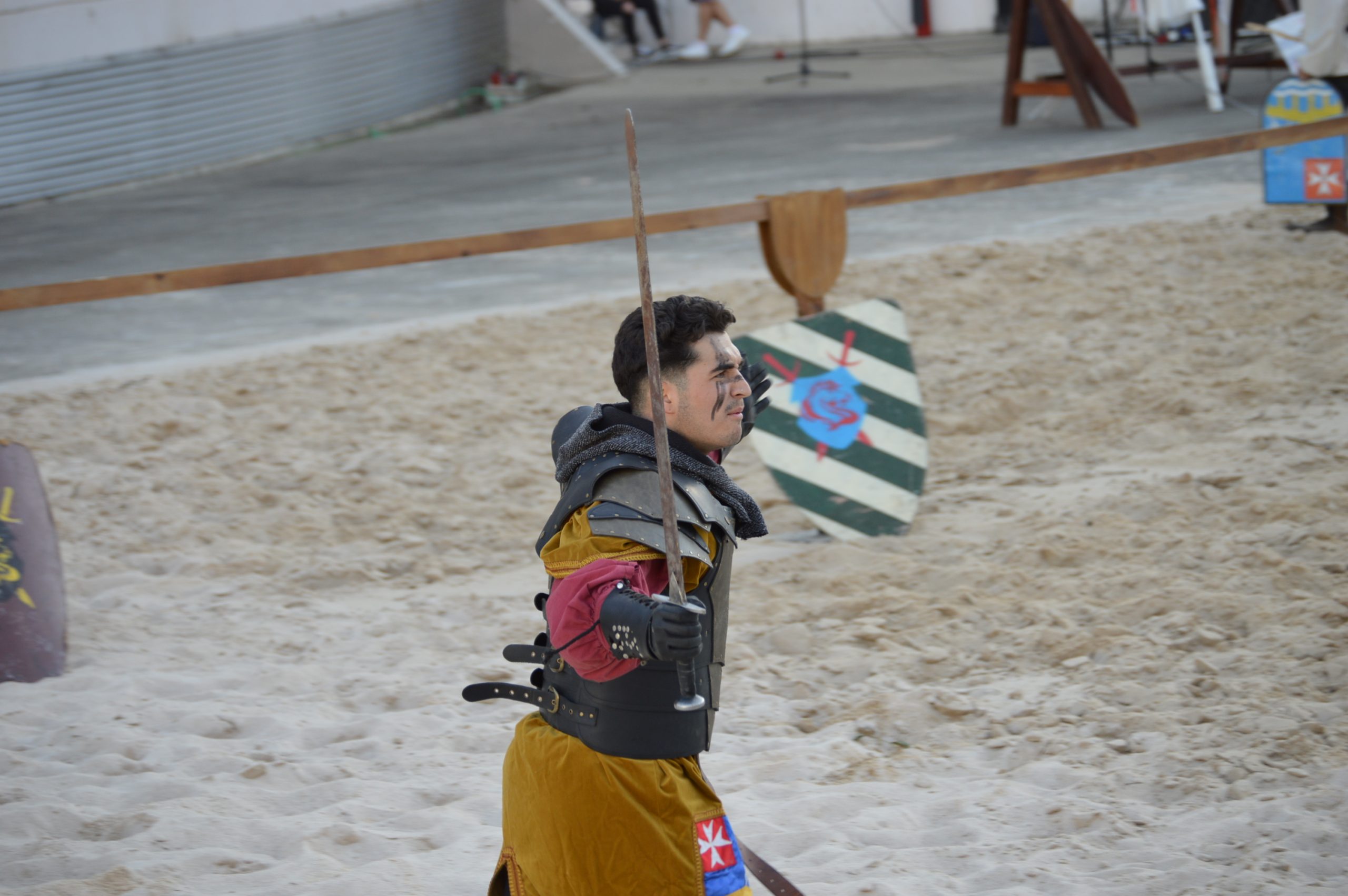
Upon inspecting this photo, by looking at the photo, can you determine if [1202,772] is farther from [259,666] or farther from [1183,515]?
[259,666]

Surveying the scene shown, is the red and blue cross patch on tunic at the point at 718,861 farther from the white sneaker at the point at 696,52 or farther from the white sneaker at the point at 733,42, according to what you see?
the white sneaker at the point at 733,42

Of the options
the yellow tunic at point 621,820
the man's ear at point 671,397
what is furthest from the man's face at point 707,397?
the yellow tunic at point 621,820

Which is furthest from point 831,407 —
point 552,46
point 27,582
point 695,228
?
point 552,46

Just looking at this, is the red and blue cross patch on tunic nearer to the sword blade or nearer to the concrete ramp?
the sword blade

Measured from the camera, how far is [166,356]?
20.4 feet

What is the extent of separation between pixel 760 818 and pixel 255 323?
4.99 m

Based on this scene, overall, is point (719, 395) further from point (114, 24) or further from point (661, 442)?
point (114, 24)

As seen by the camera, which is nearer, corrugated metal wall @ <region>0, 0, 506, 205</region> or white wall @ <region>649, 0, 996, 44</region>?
corrugated metal wall @ <region>0, 0, 506, 205</region>

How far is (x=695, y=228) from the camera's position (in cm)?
462

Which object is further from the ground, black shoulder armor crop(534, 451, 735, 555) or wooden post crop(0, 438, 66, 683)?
black shoulder armor crop(534, 451, 735, 555)

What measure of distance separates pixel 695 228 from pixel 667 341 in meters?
2.85

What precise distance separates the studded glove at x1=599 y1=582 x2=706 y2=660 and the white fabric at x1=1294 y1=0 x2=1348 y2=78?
7.40m

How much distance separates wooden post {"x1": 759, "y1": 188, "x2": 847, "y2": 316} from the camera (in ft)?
14.6

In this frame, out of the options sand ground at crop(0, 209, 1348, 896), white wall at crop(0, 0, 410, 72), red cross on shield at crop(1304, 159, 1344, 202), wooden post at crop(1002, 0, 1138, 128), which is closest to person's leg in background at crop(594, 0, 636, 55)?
white wall at crop(0, 0, 410, 72)
